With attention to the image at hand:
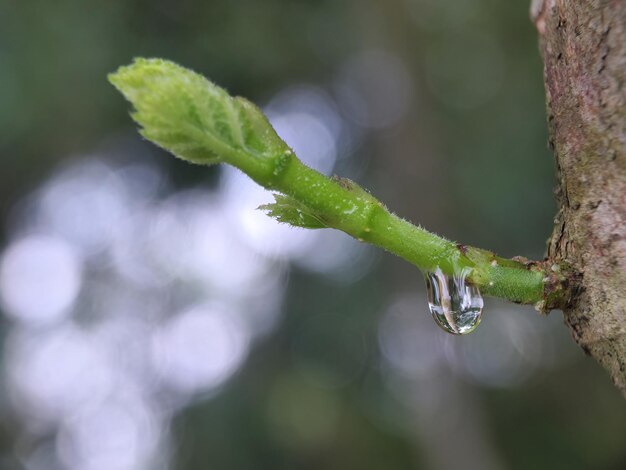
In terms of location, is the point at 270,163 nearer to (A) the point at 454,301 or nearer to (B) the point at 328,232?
(A) the point at 454,301

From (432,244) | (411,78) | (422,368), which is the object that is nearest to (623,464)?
(422,368)

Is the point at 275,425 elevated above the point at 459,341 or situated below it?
below

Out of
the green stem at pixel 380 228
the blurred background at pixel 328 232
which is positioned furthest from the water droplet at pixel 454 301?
the blurred background at pixel 328 232

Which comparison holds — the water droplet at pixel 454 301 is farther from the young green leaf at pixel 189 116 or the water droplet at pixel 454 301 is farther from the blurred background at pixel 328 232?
the blurred background at pixel 328 232

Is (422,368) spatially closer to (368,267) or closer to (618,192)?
(368,267)

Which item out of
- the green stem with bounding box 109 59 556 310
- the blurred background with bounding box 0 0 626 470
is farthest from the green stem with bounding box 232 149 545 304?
the blurred background with bounding box 0 0 626 470

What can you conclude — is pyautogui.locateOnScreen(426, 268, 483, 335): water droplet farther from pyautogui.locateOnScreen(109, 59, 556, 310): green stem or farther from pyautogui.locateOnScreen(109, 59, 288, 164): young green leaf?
pyautogui.locateOnScreen(109, 59, 288, 164): young green leaf
